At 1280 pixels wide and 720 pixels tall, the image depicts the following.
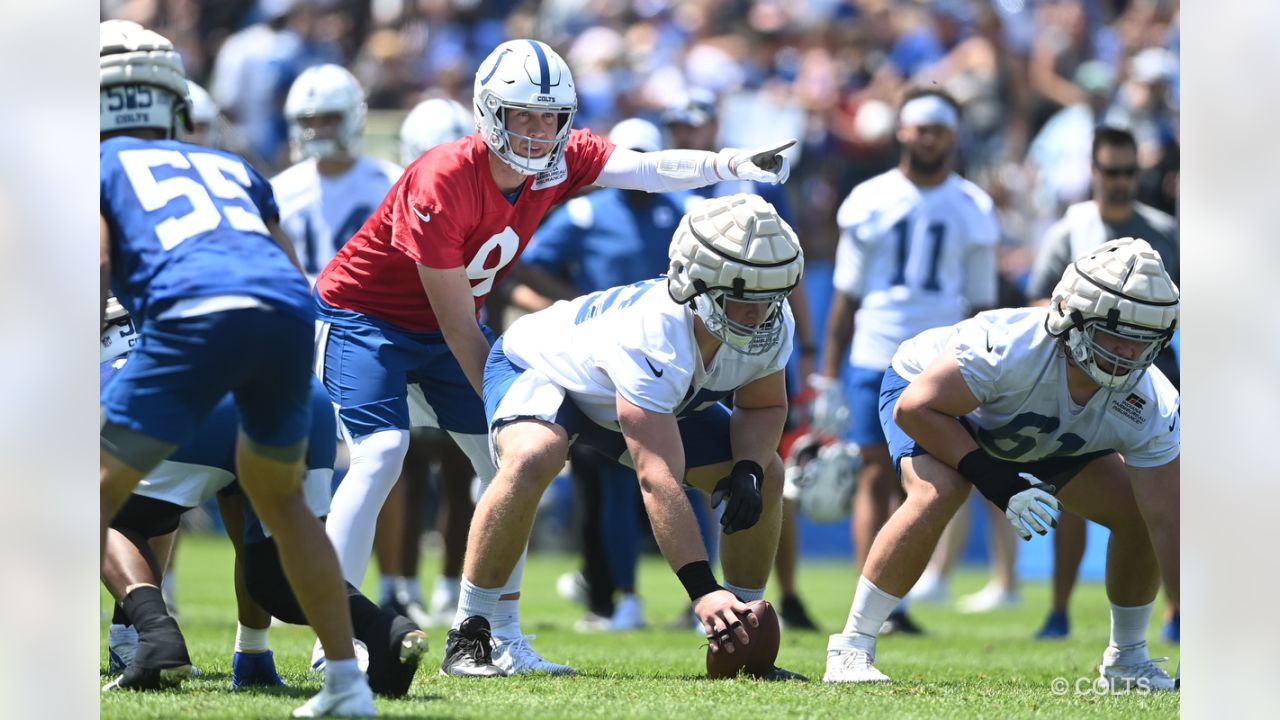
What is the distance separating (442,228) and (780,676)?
1839 millimetres

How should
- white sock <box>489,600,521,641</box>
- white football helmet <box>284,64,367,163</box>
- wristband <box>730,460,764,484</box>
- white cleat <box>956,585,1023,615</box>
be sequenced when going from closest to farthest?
wristband <box>730,460,764,484</box>
white sock <box>489,600,521,641</box>
white football helmet <box>284,64,367,163</box>
white cleat <box>956,585,1023,615</box>

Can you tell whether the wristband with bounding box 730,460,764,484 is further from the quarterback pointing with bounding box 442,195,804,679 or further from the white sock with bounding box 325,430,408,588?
the white sock with bounding box 325,430,408,588

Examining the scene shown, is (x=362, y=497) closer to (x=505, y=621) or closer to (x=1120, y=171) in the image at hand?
(x=505, y=621)

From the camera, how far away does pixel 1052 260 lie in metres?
8.00

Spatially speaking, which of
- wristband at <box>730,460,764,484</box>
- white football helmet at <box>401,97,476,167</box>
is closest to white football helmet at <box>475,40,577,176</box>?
wristband at <box>730,460,764,484</box>

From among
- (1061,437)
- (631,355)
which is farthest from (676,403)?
(1061,437)

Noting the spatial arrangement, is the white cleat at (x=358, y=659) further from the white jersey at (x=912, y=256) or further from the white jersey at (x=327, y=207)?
the white jersey at (x=912, y=256)

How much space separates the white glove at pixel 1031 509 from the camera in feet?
16.4

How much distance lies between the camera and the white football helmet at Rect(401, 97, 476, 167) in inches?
328

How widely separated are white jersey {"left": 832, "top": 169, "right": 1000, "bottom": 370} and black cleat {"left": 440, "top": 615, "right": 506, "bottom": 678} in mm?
3384

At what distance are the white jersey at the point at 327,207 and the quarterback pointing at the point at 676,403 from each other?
2.47 m

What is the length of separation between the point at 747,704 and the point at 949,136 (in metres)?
4.47

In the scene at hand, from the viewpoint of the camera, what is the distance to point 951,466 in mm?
5352

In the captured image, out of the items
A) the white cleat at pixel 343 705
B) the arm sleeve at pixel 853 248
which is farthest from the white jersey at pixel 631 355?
the arm sleeve at pixel 853 248
